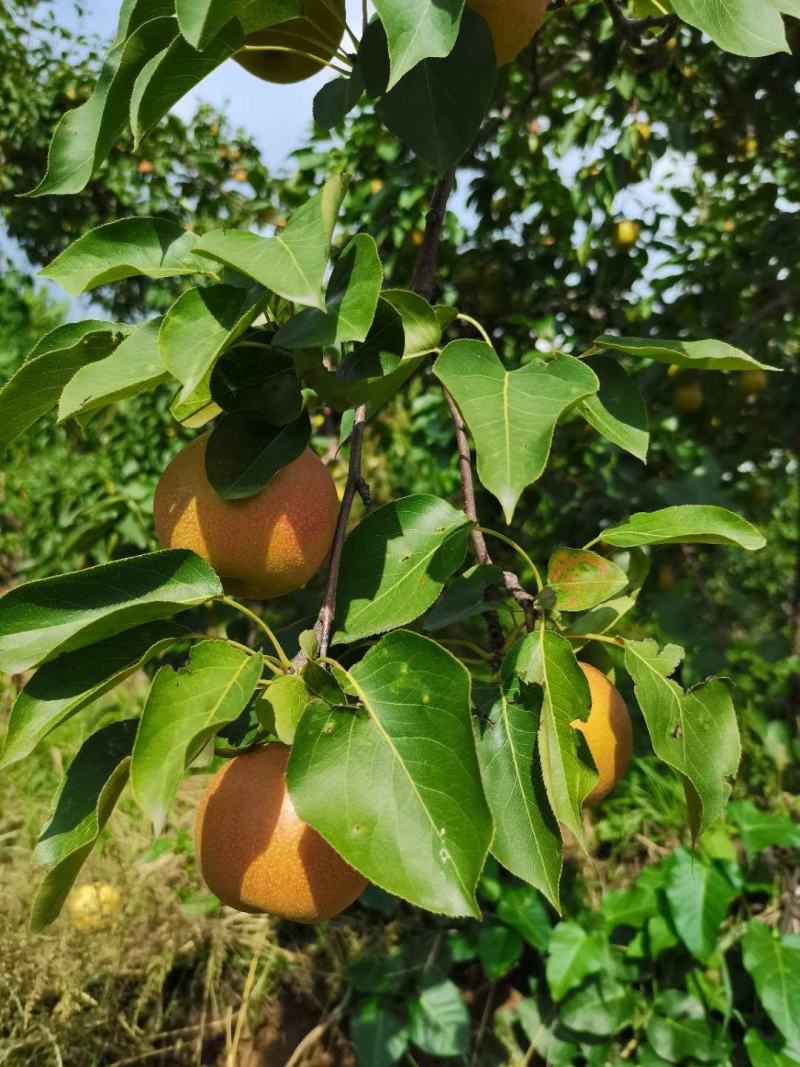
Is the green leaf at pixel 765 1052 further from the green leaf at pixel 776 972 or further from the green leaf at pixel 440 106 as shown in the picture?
the green leaf at pixel 440 106

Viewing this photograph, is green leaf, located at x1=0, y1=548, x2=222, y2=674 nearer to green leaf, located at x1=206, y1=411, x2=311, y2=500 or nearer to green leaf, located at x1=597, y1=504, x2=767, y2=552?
green leaf, located at x1=206, y1=411, x2=311, y2=500

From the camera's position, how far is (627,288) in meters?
2.23

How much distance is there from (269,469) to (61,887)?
0.33 meters

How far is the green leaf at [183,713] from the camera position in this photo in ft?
1.65

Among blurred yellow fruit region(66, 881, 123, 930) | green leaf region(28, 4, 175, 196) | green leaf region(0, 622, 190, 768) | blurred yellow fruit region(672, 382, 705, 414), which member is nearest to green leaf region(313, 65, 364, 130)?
green leaf region(28, 4, 175, 196)

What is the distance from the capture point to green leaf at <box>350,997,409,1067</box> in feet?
5.41

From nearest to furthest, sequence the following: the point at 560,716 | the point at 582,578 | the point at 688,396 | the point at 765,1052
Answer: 1. the point at 560,716
2. the point at 582,578
3. the point at 765,1052
4. the point at 688,396

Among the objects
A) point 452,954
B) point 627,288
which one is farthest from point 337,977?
point 627,288

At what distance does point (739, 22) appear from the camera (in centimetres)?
61

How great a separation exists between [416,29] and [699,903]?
5.55 ft


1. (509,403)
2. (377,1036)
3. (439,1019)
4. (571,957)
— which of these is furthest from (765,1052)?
(509,403)

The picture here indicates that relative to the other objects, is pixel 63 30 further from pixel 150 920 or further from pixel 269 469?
pixel 269 469

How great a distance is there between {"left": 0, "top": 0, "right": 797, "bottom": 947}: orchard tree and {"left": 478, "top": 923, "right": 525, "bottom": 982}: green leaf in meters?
1.22

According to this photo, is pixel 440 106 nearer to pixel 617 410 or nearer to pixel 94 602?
pixel 617 410
